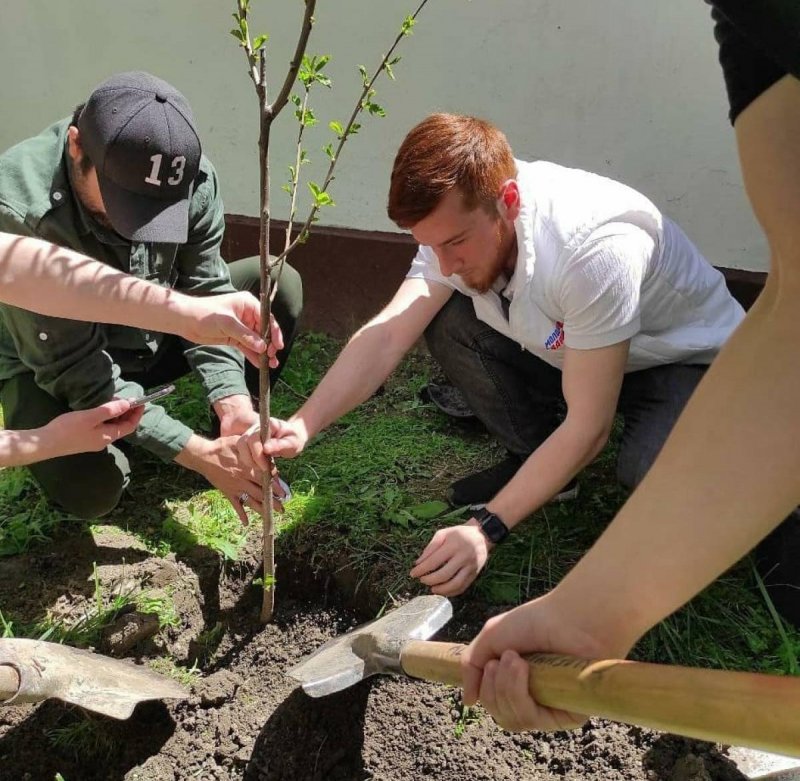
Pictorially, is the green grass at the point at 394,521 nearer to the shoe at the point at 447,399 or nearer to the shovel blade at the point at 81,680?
the shoe at the point at 447,399

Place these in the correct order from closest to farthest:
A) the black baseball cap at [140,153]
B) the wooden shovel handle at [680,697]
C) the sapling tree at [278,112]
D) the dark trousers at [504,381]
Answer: the wooden shovel handle at [680,697]
the sapling tree at [278,112]
the black baseball cap at [140,153]
the dark trousers at [504,381]

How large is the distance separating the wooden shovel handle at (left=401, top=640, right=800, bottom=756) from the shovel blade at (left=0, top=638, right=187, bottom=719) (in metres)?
1.05

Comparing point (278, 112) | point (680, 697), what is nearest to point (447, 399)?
point (278, 112)

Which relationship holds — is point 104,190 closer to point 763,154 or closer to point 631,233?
point 631,233

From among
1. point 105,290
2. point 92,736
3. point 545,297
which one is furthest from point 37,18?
point 92,736

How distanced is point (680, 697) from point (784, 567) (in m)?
1.31

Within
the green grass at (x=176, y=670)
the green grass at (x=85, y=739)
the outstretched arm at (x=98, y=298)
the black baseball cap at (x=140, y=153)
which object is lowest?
the green grass at (x=85, y=739)

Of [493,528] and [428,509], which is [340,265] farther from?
[493,528]

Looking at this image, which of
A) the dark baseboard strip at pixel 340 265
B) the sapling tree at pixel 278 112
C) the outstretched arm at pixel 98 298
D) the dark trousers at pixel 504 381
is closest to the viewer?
the sapling tree at pixel 278 112

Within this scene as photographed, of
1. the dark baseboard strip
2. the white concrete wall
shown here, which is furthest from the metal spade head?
the white concrete wall

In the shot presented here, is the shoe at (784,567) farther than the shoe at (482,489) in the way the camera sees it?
No

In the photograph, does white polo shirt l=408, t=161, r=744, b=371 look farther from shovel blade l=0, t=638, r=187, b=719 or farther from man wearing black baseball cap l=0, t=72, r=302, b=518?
shovel blade l=0, t=638, r=187, b=719

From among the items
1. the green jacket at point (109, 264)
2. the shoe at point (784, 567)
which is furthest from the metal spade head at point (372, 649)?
the shoe at point (784, 567)

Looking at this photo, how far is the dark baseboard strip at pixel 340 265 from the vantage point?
337 cm
